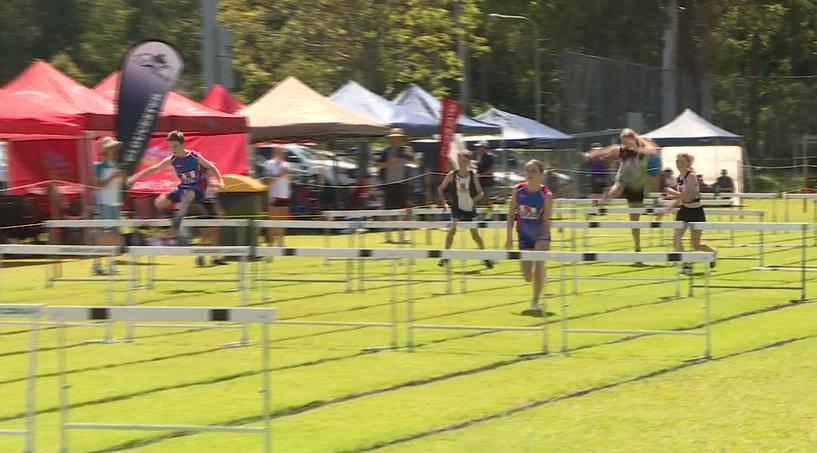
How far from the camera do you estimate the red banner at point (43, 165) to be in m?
19.2

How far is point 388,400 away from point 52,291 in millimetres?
7799

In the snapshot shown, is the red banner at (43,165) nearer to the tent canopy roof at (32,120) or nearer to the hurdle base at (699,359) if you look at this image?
the tent canopy roof at (32,120)

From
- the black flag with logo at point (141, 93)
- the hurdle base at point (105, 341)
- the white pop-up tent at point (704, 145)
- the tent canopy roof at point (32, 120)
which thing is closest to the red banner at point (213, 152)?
the black flag with logo at point (141, 93)

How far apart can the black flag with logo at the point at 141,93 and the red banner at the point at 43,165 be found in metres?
0.73

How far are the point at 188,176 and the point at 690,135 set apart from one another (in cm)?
2436

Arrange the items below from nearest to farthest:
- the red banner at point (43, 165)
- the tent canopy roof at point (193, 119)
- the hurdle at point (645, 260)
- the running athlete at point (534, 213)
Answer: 1. the hurdle at point (645, 260)
2. the running athlete at point (534, 213)
3. the red banner at point (43, 165)
4. the tent canopy roof at point (193, 119)

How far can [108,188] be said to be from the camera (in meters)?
18.0

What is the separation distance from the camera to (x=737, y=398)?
820cm

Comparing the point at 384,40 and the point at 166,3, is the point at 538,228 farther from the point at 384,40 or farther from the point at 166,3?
the point at 166,3

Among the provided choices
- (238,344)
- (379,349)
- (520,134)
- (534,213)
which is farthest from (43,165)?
(520,134)

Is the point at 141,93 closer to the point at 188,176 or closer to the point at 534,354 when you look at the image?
the point at 188,176

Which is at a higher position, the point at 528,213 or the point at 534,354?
the point at 528,213

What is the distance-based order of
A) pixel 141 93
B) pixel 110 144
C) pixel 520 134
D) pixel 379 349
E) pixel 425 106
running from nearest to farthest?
1. pixel 379 349
2. pixel 110 144
3. pixel 141 93
4. pixel 425 106
5. pixel 520 134

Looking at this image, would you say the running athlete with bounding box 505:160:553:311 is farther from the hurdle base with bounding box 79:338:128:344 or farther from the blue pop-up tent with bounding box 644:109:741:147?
the blue pop-up tent with bounding box 644:109:741:147
